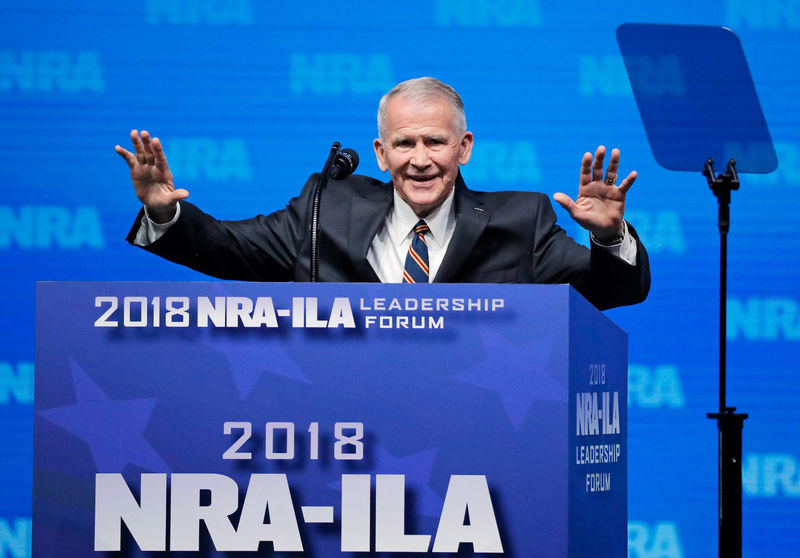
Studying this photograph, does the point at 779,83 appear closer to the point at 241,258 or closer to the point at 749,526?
the point at 749,526

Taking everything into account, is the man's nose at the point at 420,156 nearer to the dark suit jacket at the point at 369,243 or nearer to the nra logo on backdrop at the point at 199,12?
the dark suit jacket at the point at 369,243

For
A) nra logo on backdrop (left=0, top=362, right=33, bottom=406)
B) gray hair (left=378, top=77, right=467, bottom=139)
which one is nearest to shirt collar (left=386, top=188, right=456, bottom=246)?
gray hair (left=378, top=77, right=467, bottom=139)

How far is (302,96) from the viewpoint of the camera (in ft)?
11.1

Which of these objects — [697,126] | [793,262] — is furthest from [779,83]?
[793,262]

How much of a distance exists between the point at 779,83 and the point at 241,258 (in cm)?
179

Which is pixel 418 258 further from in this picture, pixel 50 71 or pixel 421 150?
pixel 50 71

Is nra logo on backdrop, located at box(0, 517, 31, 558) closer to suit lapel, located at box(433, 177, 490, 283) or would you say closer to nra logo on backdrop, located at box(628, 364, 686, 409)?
suit lapel, located at box(433, 177, 490, 283)

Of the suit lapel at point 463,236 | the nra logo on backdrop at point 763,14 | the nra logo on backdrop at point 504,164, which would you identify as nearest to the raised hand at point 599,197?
the suit lapel at point 463,236

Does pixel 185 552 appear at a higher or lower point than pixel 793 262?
lower

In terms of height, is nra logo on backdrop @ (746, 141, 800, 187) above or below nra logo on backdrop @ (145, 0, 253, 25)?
below

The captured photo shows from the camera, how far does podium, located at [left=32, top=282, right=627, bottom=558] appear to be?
1.51 metres

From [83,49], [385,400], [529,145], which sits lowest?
[385,400]

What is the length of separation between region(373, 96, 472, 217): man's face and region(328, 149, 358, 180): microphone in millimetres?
366

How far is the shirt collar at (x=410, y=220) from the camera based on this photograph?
2.40m
